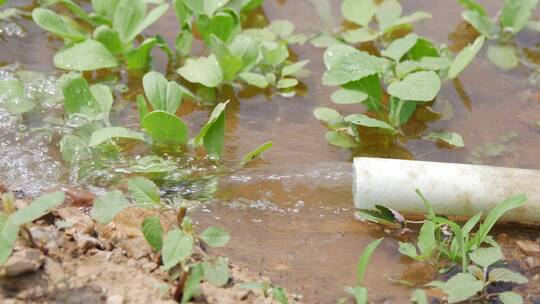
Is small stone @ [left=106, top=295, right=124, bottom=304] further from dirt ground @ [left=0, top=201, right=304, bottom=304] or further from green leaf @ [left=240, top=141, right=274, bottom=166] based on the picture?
green leaf @ [left=240, top=141, right=274, bottom=166]

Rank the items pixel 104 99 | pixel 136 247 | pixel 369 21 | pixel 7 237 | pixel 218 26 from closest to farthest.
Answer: pixel 7 237, pixel 136 247, pixel 104 99, pixel 218 26, pixel 369 21

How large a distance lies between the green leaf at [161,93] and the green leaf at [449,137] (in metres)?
0.93

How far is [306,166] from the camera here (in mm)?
2982

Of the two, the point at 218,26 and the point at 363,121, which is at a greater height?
the point at 218,26

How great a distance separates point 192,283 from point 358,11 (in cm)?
197

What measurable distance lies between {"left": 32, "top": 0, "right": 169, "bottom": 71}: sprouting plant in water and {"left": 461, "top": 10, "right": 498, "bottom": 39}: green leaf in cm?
130

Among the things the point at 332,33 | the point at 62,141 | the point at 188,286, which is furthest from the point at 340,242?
the point at 332,33

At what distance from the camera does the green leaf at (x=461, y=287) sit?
2223mm

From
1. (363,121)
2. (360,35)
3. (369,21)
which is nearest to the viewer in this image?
(363,121)

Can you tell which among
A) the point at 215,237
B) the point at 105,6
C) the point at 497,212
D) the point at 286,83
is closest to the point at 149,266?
the point at 215,237

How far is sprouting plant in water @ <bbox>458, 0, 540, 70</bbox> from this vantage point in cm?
369

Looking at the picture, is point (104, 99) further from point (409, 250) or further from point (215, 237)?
point (409, 250)

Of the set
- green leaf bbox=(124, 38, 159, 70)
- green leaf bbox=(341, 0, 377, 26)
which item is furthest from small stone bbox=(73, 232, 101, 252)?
green leaf bbox=(341, 0, 377, 26)

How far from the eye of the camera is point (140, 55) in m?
3.37
